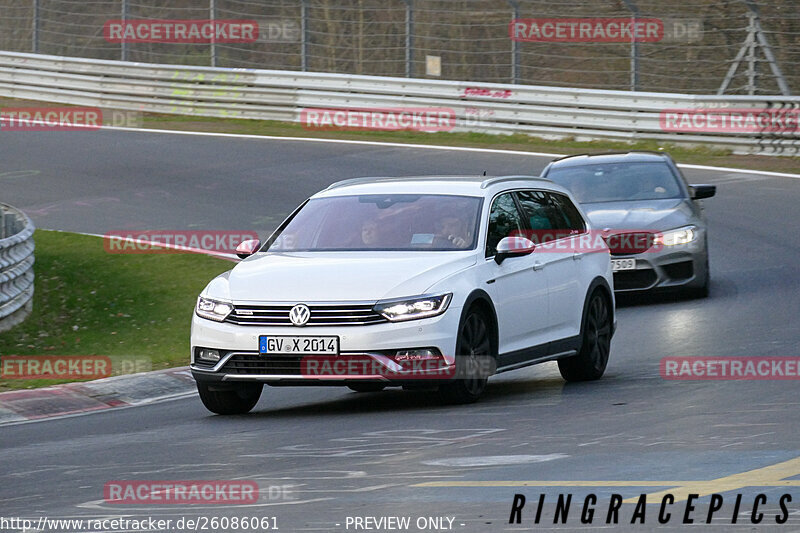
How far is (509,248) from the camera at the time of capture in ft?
35.6

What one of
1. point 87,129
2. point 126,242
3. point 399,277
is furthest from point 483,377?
point 87,129

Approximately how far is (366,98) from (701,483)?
24.9 metres

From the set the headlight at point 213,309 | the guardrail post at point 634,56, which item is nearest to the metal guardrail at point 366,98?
the guardrail post at point 634,56

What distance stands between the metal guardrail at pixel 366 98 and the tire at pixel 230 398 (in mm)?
17747

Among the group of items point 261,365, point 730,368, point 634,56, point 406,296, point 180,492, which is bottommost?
point 730,368

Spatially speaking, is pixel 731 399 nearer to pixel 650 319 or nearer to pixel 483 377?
pixel 483 377

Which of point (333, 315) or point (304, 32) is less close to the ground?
point (304, 32)

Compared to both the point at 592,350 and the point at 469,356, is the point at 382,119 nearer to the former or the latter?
the point at 592,350

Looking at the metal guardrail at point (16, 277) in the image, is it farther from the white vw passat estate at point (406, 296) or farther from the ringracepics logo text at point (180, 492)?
the ringracepics logo text at point (180, 492)

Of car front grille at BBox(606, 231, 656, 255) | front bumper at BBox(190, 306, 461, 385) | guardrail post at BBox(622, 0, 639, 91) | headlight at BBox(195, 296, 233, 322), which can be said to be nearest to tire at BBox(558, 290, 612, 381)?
front bumper at BBox(190, 306, 461, 385)

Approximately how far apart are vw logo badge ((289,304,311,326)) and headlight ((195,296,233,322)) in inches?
19.4

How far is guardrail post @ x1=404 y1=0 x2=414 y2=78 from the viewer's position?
31562mm

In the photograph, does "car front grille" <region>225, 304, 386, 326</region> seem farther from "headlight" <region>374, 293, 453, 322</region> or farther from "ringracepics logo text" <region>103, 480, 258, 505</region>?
"ringracepics logo text" <region>103, 480, 258, 505</region>

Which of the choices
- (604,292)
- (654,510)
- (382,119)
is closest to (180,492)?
(654,510)
